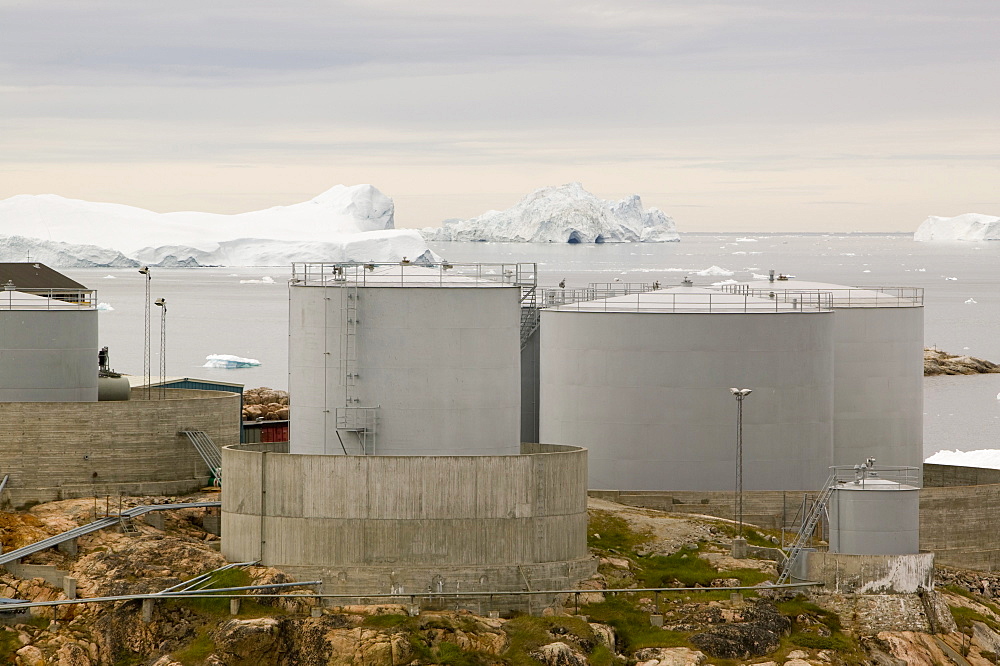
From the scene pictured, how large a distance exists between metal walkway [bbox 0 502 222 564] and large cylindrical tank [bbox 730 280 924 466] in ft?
70.5

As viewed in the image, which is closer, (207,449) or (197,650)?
(197,650)

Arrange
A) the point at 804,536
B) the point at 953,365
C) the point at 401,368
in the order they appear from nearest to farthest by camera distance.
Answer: the point at 401,368, the point at 804,536, the point at 953,365

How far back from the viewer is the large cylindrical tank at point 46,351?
44.3 m

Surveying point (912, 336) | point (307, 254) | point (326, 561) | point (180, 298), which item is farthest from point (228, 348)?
point (326, 561)

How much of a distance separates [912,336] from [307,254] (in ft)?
423

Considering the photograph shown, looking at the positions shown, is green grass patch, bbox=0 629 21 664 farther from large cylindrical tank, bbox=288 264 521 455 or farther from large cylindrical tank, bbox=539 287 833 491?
large cylindrical tank, bbox=539 287 833 491

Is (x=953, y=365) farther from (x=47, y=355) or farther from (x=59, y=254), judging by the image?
(x=47, y=355)

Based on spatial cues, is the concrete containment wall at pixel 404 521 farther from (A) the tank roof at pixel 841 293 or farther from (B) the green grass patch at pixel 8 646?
(A) the tank roof at pixel 841 293

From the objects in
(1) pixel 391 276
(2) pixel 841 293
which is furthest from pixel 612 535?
(2) pixel 841 293

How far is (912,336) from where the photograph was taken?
5391 centimetres

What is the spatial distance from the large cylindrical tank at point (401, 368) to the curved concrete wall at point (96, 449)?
8.03 m

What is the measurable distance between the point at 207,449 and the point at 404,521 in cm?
1113

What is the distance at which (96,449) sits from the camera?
142 ft

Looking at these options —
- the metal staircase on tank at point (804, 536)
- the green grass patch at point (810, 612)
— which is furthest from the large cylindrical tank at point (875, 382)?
the green grass patch at point (810, 612)
